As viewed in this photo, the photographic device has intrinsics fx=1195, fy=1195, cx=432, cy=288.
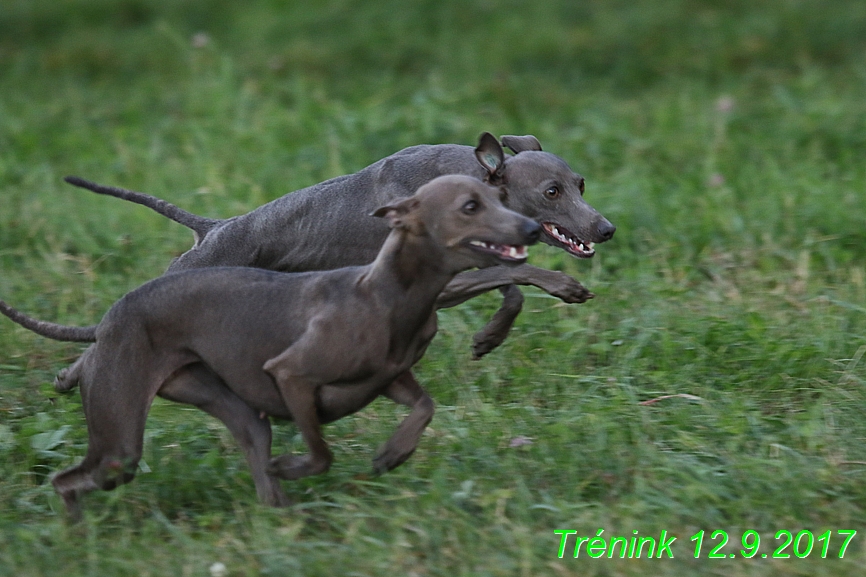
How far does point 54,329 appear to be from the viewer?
4902 millimetres

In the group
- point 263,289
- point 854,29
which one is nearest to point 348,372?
point 263,289

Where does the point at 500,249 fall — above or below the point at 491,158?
below

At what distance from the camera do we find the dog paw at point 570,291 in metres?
5.11

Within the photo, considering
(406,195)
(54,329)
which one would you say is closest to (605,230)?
(406,195)

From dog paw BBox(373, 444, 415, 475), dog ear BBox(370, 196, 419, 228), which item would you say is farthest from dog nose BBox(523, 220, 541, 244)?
dog paw BBox(373, 444, 415, 475)

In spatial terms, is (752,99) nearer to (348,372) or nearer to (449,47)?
(449,47)

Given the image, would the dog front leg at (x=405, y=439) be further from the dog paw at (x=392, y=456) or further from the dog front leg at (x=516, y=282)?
the dog front leg at (x=516, y=282)

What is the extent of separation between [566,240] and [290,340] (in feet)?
5.00

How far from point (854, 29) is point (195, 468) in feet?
28.1

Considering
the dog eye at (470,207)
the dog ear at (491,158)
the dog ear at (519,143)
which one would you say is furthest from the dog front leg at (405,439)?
the dog ear at (519,143)

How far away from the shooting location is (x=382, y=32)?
11484mm

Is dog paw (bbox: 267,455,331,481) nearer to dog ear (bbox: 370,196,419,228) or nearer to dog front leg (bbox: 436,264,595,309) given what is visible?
dog ear (bbox: 370,196,419,228)

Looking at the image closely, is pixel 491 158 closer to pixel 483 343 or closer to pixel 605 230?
pixel 605 230

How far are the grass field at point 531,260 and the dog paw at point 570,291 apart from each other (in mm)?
465
